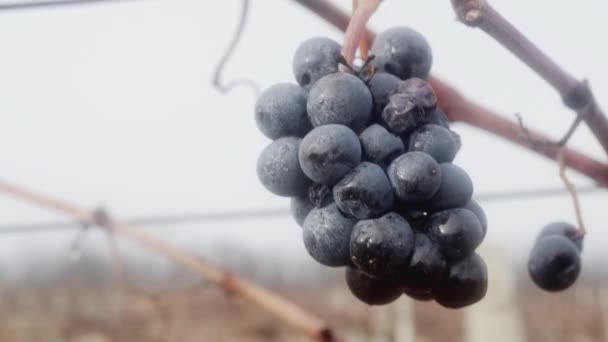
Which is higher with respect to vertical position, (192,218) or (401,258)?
(192,218)

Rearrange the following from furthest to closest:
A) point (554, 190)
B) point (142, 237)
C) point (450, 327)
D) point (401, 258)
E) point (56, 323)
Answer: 1. point (450, 327)
2. point (56, 323)
3. point (142, 237)
4. point (554, 190)
5. point (401, 258)

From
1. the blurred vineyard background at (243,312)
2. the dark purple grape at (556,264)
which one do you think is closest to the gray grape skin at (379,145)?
the dark purple grape at (556,264)

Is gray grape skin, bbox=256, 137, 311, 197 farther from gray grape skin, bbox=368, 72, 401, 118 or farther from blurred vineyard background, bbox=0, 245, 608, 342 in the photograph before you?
blurred vineyard background, bbox=0, 245, 608, 342

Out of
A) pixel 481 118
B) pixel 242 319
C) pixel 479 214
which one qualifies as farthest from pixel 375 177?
pixel 242 319

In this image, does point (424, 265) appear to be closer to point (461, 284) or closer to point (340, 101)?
point (461, 284)

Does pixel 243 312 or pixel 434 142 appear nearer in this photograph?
pixel 434 142

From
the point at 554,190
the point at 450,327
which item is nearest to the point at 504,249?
the point at 554,190

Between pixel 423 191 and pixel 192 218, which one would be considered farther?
pixel 192 218

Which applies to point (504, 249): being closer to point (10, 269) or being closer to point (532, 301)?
point (532, 301)
